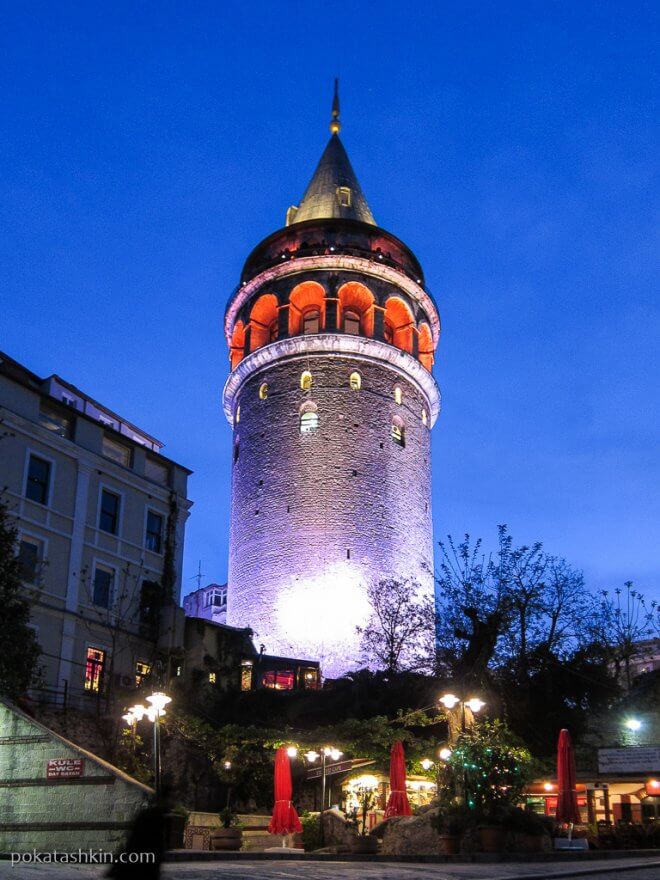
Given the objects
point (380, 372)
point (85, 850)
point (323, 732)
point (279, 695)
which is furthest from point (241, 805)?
point (380, 372)

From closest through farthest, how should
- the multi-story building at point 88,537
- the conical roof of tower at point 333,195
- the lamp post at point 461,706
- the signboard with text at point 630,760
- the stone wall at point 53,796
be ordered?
the stone wall at point 53,796
the lamp post at point 461,706
the signboard with text at point 630,760
the multi-story building at point 88,537
the conical roof of tower at point 333,195

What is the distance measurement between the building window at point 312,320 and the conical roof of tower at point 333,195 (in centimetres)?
463

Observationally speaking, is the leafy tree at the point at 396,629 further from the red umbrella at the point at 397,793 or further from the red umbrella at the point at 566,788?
the red umbrella at the point at 566,788

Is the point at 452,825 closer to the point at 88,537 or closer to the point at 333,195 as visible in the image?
the point at 88,537

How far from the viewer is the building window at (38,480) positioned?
27.0 metres

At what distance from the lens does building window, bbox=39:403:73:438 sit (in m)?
28.1

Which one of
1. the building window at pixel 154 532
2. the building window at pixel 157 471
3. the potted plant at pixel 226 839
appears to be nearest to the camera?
the potted plant at pixel 226 839

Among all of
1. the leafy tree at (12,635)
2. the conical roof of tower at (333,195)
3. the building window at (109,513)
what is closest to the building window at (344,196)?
the conical roof of tower at (333,195)

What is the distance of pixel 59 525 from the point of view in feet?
90.3

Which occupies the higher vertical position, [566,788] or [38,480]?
[38,480]

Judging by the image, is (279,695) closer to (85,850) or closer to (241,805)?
(241,805)

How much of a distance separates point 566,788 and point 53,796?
9300 mm

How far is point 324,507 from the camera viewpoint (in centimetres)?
3919

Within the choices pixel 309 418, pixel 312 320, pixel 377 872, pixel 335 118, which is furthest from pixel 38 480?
pixel 335 118
